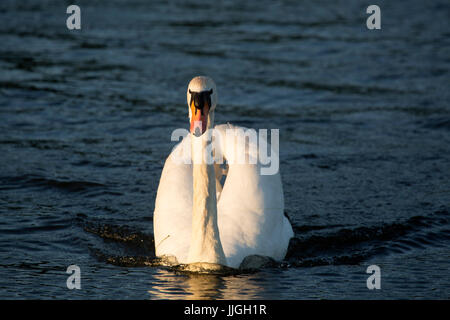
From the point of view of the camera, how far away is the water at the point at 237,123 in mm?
8531

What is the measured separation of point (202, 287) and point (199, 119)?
173 cm

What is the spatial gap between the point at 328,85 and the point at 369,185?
183 inches

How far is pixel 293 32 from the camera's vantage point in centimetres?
1862

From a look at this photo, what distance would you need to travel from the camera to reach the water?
8.53 m

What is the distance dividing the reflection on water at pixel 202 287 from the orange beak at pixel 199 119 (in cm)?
160

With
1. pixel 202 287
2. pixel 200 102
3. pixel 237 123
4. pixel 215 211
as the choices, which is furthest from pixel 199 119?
pixel 237 123

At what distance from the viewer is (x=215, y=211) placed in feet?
26.2

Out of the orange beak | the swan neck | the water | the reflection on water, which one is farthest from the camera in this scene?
the water

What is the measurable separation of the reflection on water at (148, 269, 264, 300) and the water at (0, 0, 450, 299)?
24 millimetres

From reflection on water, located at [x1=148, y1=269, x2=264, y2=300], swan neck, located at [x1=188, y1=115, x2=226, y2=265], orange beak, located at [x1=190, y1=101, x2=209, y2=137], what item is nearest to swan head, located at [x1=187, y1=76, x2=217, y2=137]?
orange beak, located at [x1=190, y1=101, x2=209, y2=137]

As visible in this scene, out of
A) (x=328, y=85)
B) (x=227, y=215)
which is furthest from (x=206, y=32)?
(x=227, y=215)

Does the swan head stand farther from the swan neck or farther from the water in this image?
the water

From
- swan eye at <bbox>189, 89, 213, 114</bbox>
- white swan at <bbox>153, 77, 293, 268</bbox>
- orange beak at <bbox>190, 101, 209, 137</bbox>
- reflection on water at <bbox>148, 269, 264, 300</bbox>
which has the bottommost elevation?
reflection on water at <bbox>148, 269, 264, 300</bbox>

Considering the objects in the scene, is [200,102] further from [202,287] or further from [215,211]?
[202,287]
